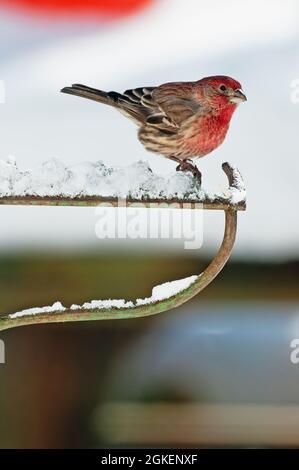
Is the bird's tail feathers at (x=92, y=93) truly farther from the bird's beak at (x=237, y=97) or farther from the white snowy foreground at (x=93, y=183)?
the white snowy foreground at (x=93, y=183)

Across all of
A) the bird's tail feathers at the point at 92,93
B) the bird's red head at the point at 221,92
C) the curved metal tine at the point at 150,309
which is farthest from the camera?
the bird's red head at the point at 221,92

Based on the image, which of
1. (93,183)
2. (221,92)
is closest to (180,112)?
(221,92)

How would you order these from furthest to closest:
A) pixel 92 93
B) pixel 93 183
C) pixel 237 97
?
pixel 237 97 < pixel 92 93 < pixel 93 183

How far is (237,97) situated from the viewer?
1.41 metres

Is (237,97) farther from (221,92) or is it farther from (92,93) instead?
(92,93)

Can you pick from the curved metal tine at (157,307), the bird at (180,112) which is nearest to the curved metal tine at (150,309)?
the curved metal tine at (157,307)

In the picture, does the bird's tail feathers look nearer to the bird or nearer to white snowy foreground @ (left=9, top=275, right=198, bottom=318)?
the bird

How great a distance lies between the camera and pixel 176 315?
245 centimetres

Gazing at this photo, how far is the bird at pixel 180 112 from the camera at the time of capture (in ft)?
4.25

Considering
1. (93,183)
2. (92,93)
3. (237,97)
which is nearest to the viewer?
(93,183)

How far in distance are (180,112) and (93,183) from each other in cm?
90

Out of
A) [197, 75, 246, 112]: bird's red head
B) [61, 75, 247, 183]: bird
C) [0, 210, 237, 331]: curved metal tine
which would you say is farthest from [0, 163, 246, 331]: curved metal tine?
[197, 75, 246, 112]: bird's red head

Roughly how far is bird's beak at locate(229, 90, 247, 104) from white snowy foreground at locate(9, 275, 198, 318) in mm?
873
